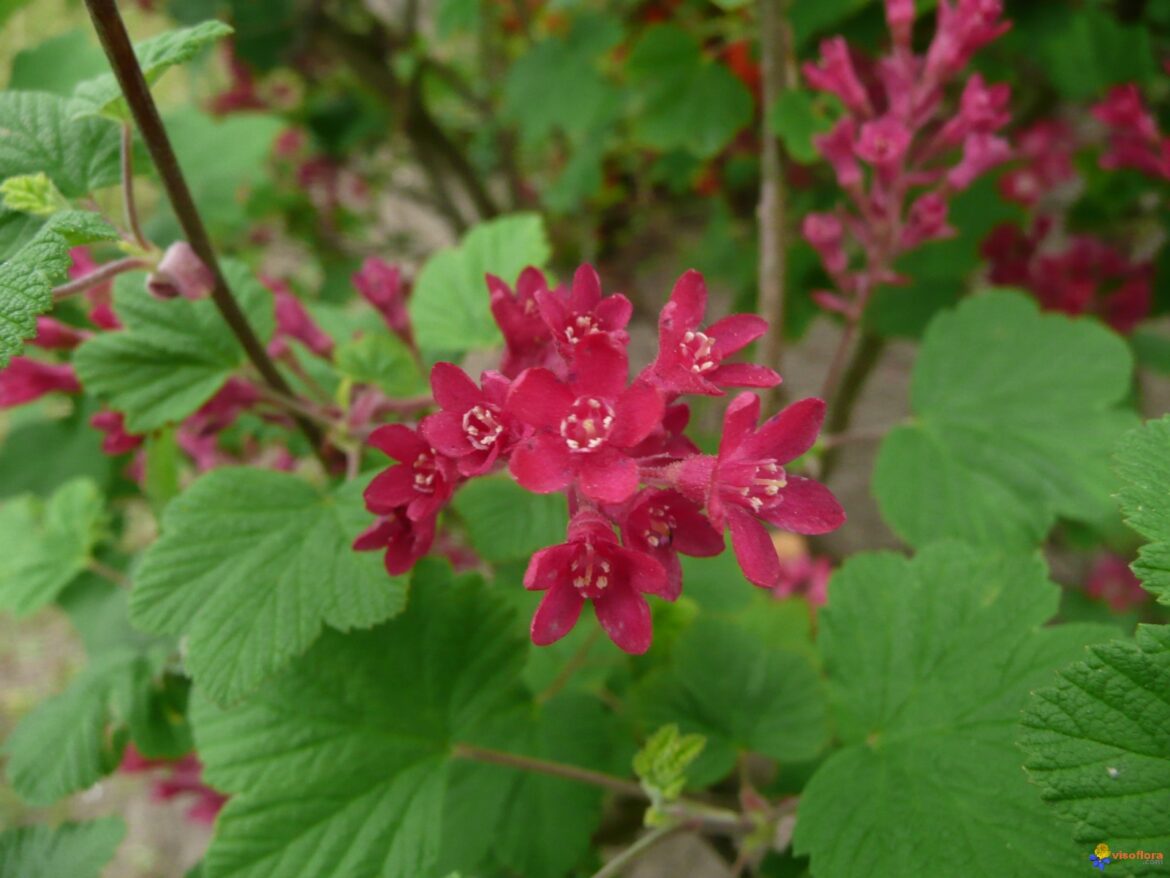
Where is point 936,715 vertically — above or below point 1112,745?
below

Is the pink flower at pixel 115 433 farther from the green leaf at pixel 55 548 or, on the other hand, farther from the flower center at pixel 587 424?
the flower center at pixel 587 424

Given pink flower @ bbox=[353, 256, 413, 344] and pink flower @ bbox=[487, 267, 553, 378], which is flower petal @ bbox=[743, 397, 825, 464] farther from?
pink flower @ bbox=[353, 256, 413, 344]

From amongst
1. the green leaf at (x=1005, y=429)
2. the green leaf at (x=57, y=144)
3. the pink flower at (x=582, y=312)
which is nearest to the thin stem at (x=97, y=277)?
the green leaf at (x=57, y=144)

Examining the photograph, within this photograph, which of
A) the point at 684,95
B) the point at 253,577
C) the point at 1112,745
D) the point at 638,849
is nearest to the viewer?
the point at 1112,745

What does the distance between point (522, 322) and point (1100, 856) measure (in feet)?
2.38

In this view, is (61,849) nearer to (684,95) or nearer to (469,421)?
(469,421)

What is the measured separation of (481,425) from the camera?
792 mm

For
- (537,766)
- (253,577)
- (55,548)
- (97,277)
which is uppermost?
(97,277)

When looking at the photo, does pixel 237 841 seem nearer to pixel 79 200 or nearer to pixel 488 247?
pixel 79 200

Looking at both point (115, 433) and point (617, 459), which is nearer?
point (617, 459)

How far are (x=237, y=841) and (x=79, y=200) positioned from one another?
748 mm

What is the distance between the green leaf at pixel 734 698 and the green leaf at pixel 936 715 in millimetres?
159

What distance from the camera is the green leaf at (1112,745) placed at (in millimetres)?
676

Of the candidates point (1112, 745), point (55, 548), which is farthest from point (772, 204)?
point (55, 548)
